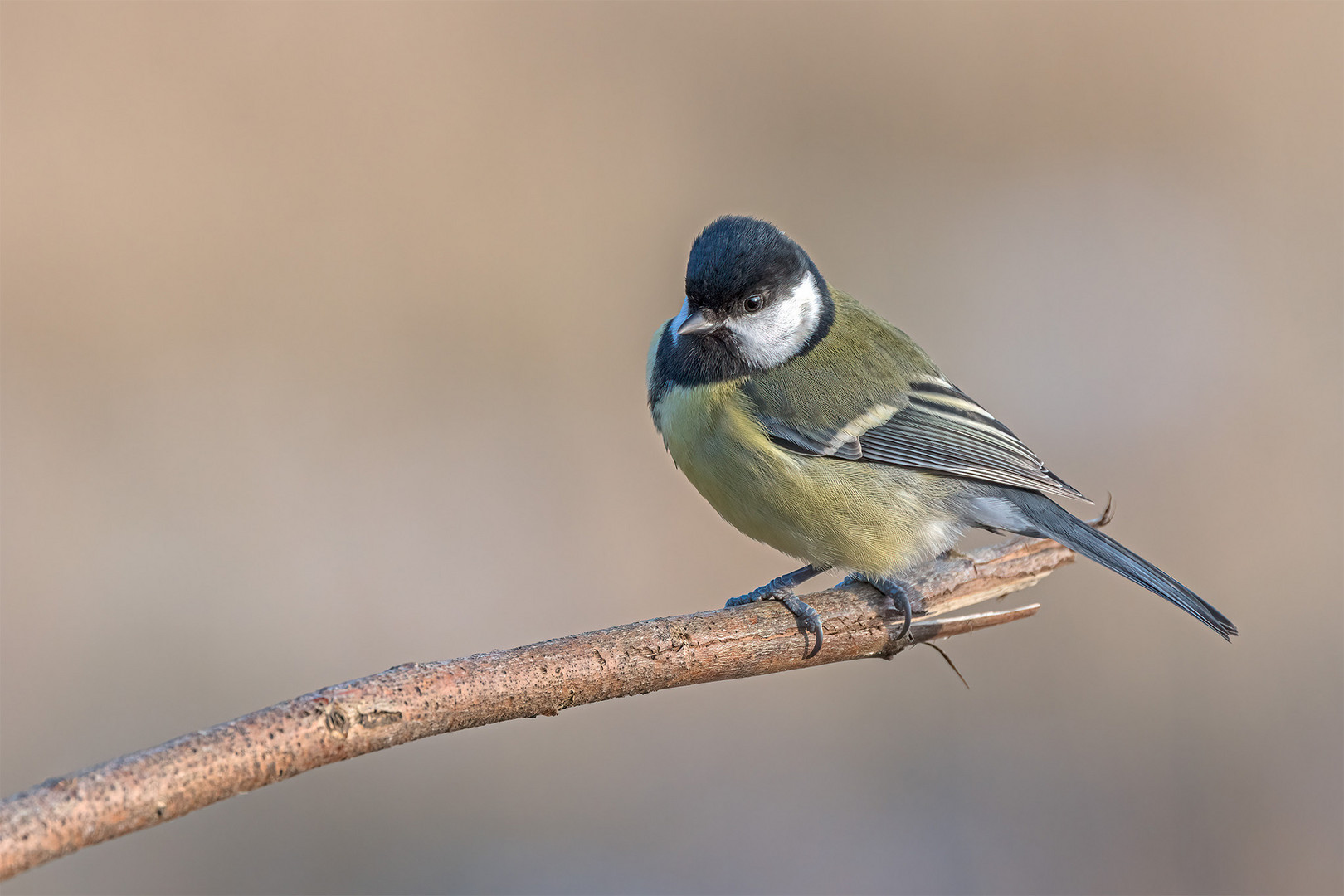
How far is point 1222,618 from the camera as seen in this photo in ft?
7.82

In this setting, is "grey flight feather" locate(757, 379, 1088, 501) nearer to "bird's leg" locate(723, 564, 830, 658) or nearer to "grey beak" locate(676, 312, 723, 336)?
"grey beak" locate(676, 312, 723, 336)

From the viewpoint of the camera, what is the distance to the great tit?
8.60ft

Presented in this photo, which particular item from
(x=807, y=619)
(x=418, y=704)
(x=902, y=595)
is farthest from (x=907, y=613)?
(x=418, y=704)

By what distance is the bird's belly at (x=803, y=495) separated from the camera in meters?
2.60

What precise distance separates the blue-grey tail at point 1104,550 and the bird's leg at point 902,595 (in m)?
0.41

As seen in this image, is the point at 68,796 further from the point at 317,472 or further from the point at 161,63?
the point at 161,63

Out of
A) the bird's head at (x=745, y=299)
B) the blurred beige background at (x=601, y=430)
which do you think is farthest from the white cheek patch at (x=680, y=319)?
the blurred beige background at (x=601, y=430)

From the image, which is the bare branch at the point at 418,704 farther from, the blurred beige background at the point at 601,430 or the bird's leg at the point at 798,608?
the blurred beige background at the point at 601,430

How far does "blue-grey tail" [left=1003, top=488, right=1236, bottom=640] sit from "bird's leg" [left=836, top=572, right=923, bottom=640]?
41 centimetres

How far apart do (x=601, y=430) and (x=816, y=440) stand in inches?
97.3

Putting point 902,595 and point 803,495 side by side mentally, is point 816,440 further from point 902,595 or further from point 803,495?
point 902,595

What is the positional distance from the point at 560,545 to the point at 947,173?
313cm

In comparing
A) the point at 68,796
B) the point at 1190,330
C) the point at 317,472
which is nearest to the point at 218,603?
the point at 317,472

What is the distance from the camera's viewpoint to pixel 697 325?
8.77 feet
